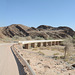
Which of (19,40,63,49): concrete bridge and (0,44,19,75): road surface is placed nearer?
(0,44,19,75): road surface

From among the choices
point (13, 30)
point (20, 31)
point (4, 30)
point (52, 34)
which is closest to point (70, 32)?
point (52, 34)

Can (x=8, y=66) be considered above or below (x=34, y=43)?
above

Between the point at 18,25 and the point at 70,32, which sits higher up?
the point at 18,25

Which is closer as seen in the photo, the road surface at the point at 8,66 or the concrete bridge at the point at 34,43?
the road surface at the point at 8,66

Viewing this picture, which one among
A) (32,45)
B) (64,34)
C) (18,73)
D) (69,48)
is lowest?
(64,34)

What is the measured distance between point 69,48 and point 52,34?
89374 mm

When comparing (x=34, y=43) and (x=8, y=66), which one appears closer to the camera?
(x=8, y=66)

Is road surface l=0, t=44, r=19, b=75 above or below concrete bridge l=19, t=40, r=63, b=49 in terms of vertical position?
above

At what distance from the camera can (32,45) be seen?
45000 millimetres

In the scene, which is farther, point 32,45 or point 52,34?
point 52,34

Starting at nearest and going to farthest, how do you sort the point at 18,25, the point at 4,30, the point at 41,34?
the point at 41,34
the point at 4,30
the point at 18,25

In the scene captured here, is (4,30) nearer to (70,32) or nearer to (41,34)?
(41,34)

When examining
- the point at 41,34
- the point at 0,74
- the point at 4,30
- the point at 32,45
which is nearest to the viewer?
the point at 0,74

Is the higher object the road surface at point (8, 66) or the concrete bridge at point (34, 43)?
the road surface at point (8, 66)
